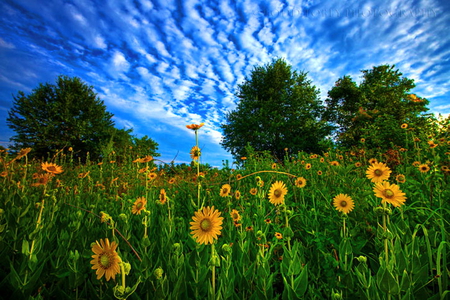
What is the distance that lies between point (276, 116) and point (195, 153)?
17557mm

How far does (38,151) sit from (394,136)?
25.1 m

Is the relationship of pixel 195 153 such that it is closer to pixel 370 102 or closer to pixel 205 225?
pixel 205 225

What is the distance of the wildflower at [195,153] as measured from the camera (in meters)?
1.54

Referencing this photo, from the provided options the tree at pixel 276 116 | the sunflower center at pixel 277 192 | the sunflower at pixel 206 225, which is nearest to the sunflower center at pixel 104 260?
the sunflower at pixel 206 225

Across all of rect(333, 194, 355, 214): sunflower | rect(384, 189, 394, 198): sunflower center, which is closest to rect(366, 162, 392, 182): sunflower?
rect(333, 194, 355, 214): sunflower

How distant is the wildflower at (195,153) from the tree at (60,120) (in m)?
18.5

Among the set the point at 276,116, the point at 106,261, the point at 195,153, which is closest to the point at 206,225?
the point at 106,261

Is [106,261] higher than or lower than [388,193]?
lower

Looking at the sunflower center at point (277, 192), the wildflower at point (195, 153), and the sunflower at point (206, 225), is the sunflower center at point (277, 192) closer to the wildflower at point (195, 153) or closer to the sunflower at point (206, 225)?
the wildflower at point (195, 153)

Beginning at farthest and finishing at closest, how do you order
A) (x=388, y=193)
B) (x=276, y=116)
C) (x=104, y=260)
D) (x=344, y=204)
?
(x=276, y=116)
(x=344, y=204)
(x=388, y=193)
(x=104, y=260)

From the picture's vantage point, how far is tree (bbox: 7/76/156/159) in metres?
18.0

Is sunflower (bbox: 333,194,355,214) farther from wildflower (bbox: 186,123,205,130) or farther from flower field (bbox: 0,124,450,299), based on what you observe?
wildflower (bbox: 186,123,205,130)

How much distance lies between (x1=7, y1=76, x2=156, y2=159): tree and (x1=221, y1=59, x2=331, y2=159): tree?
39.1 ft

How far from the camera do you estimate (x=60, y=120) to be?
19.2m
